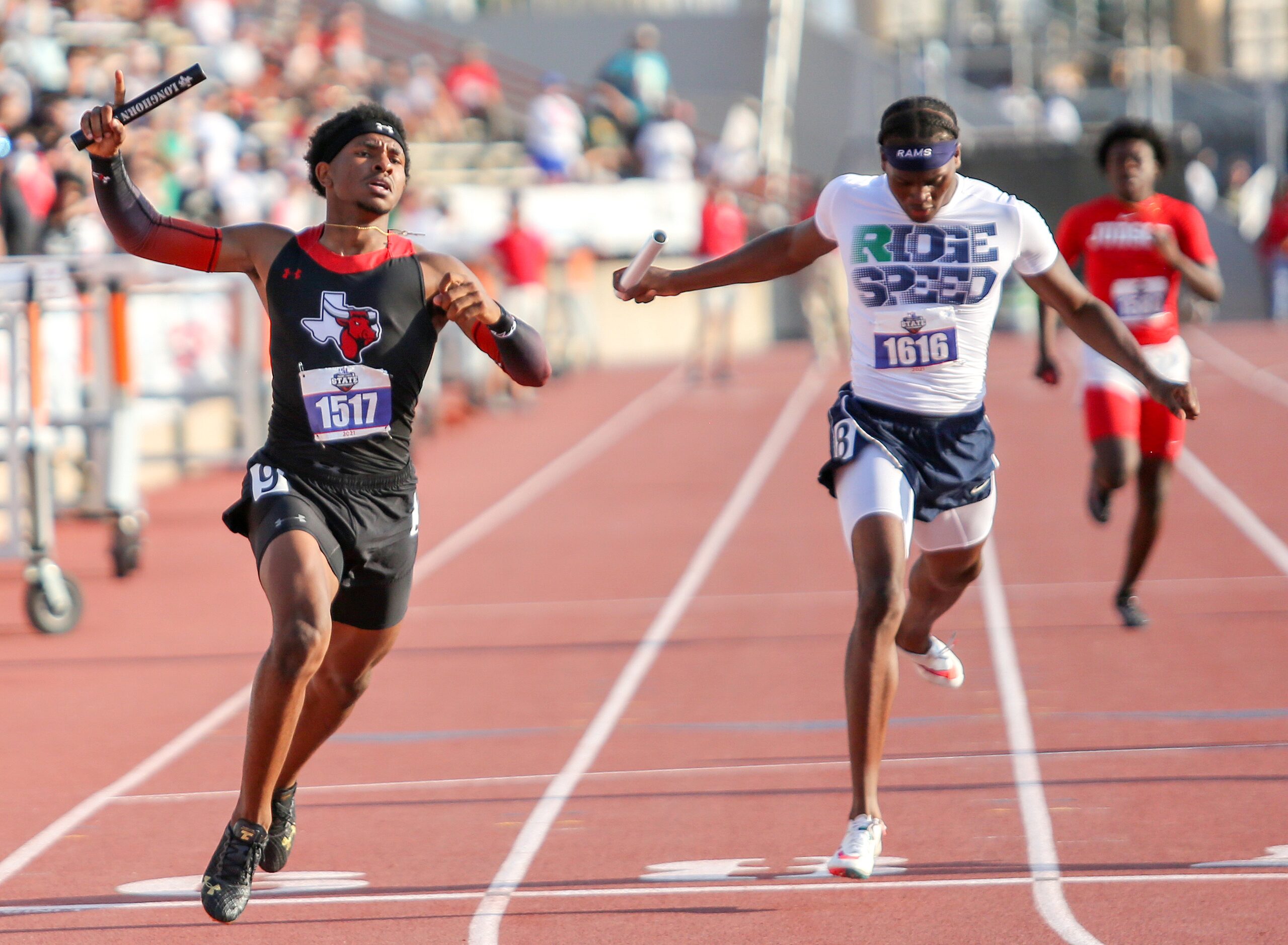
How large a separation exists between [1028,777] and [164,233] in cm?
334

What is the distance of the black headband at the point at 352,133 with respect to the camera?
17.5 ft

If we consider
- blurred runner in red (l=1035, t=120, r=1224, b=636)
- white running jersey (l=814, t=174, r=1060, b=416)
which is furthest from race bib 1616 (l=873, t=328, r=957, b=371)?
blurred runner in red (l=1035, t=120, r=1224, b=636)

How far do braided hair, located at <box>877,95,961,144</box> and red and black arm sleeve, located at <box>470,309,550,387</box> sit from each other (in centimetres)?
120

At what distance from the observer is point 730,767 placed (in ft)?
22.5

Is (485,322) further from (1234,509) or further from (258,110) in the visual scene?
(258,110)

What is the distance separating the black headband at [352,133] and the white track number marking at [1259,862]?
3006mm

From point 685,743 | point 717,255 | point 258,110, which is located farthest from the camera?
point 258,110

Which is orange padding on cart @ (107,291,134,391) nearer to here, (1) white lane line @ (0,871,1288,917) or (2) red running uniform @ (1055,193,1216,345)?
(2) red running uniform @ (1055,193,1216,345)

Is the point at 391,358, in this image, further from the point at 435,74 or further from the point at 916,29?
the point at 916,29

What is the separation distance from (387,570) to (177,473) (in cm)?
1143

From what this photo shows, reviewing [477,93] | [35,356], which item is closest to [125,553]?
[35,356]

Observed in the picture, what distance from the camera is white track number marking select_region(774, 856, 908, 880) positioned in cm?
535

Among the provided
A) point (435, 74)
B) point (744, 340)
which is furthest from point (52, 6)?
point (744, 340)

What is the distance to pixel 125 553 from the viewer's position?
36.4ft
